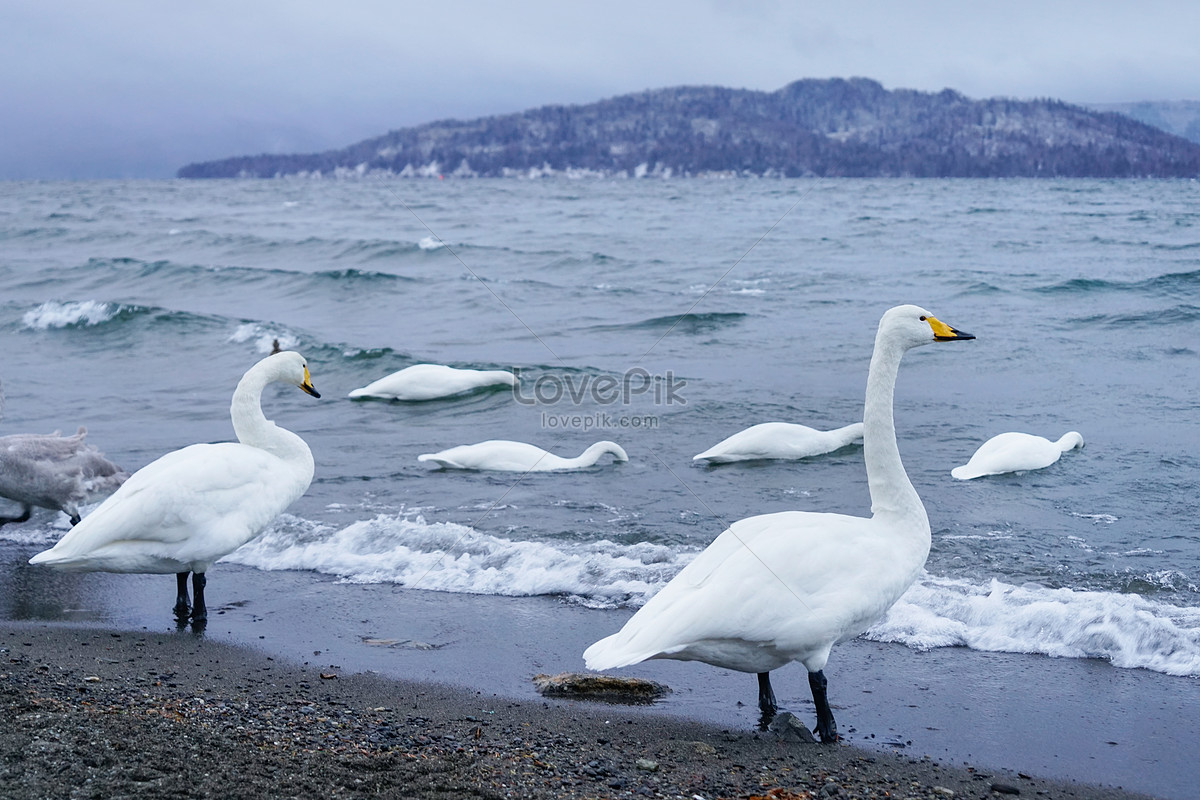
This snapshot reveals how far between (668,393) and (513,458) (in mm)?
3564

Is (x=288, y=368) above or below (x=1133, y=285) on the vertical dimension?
below

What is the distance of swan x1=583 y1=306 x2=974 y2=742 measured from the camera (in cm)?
439

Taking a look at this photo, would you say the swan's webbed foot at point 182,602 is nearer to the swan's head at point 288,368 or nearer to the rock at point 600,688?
the swan's head at point 288,368

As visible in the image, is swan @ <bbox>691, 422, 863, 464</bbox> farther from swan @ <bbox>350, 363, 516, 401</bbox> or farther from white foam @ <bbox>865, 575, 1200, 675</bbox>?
swan @ <bbox>350, 363, 516, 401</bbox>

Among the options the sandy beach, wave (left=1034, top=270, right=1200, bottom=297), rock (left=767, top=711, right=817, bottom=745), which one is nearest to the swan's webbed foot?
the sandy beach

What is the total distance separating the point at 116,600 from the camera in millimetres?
6590

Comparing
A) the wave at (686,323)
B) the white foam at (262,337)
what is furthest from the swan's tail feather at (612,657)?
the white foam at (262,337)

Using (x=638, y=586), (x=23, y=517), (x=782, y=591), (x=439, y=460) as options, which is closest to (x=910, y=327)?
(x=782, y=591)

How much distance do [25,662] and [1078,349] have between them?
1357cm

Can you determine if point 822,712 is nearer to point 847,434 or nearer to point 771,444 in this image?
point 771,444

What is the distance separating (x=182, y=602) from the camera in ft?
20.6

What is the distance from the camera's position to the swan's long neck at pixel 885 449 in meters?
4.95

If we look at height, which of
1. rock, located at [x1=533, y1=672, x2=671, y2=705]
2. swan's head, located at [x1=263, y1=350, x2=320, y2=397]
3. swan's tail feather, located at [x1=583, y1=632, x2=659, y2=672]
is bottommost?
rock, located at [x1=533, y1=672, x2=671, y2=705]

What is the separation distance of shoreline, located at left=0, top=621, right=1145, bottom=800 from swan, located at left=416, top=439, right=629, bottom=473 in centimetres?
455
